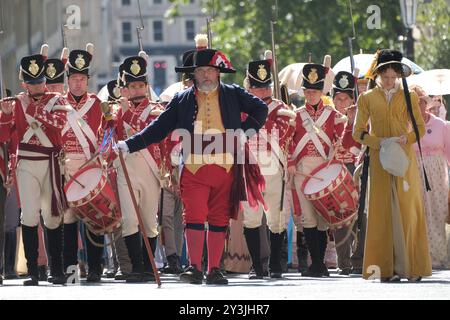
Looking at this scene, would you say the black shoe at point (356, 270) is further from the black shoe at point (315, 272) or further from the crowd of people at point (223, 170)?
the black shoe at point (315, 272)

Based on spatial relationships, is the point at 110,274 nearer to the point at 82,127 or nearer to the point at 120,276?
the point at 120,276

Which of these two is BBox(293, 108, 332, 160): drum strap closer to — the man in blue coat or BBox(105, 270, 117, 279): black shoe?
the man in blue coat

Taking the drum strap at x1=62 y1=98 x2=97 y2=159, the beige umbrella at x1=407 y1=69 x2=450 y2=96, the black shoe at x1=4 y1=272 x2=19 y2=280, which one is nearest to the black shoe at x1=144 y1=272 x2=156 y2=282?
the drum strap at x1=62 y1=98 x2=97 y2=159

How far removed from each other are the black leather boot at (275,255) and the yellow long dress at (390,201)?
1.86 meters

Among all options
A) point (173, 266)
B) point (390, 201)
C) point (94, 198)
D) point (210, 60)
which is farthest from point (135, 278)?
point (390, 201)

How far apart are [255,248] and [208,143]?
7.14 ft

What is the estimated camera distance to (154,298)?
1473 cm

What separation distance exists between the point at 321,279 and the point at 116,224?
2.07m

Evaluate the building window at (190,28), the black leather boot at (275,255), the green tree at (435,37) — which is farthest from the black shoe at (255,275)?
the building window at (190,28)

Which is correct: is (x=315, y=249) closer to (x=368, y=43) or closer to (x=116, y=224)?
(x=116, y=224)

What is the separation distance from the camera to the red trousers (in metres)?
17.0

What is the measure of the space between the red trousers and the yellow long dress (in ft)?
3.96

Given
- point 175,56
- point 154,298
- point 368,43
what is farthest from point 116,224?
point 175,56

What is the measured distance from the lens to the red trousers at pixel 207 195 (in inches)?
671
